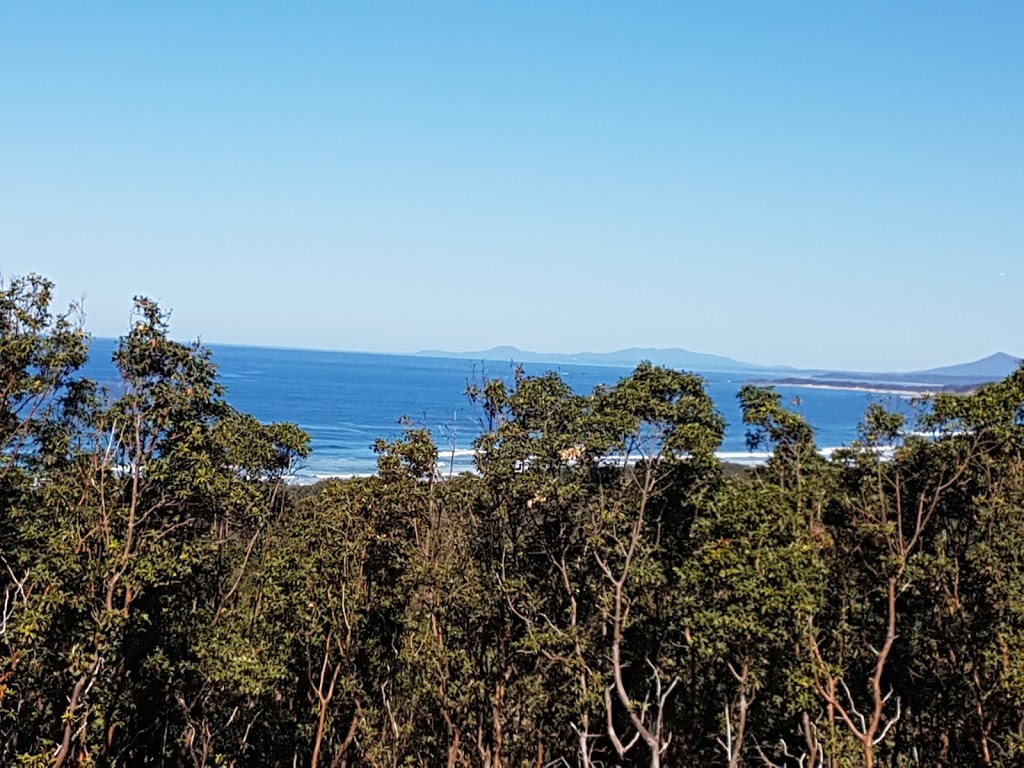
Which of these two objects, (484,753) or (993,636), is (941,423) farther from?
(484,753)

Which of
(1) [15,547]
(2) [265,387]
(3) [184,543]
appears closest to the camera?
(3) [184,543]

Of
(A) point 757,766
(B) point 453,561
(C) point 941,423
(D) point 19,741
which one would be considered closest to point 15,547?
(D) point 19,741

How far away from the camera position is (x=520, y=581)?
13.4 m

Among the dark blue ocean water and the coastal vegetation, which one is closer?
the coastal vegetation

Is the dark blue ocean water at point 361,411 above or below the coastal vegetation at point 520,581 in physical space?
below

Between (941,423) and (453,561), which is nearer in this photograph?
(941,423)

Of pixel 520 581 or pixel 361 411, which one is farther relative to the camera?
pixel 361 411

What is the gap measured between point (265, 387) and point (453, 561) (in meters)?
134

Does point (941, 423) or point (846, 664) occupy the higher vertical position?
point (941, 423)

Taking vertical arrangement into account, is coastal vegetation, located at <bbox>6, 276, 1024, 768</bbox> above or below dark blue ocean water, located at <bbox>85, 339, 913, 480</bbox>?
above

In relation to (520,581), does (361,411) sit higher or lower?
lower

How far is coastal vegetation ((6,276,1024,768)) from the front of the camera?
11.2 m

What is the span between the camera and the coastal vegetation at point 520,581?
11.2 metres

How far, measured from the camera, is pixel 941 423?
1276 centimetres
